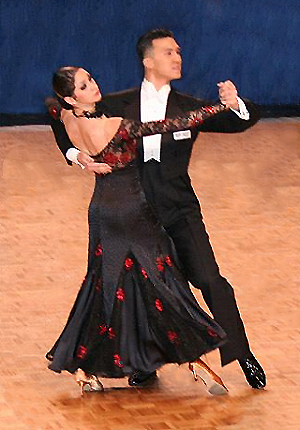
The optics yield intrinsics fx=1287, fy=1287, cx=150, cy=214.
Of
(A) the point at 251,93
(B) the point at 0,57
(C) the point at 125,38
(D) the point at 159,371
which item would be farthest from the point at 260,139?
(D) the point at 159,371

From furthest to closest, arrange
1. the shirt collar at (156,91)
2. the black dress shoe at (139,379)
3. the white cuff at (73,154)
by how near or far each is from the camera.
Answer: the black dress shoe at (139,379) → the shirt collar at (156,91) → the white cuff at (73,154)

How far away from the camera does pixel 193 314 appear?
5.87 m

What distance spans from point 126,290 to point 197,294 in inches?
64.5

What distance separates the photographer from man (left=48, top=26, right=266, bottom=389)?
5824 millimetres

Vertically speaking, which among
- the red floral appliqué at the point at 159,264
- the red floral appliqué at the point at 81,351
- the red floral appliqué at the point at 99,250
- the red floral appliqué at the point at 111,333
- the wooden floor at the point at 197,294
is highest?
the red floral appliqué at the point at 99,250

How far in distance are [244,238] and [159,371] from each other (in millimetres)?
2201

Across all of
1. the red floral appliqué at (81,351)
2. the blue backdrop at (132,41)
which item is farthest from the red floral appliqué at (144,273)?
the blue backdrop at (132,41)

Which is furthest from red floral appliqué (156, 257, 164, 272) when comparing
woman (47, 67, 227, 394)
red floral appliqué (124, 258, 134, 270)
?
red floral appliqué (124, 258, 134, 270)

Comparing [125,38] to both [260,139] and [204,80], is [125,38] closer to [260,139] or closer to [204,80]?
[204,80]

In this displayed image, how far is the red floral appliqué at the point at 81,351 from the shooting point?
5898 mm

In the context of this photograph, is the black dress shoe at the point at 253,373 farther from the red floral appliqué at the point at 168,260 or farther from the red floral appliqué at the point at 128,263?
the red floral appliqué at the point at 128,263

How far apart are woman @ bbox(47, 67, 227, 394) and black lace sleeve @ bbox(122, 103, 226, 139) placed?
56 mm

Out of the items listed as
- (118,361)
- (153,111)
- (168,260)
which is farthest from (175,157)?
(118,361)

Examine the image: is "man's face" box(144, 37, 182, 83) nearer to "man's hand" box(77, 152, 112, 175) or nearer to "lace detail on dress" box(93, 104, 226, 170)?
"lace detail on dress" box(93, 104, 226, 170)
